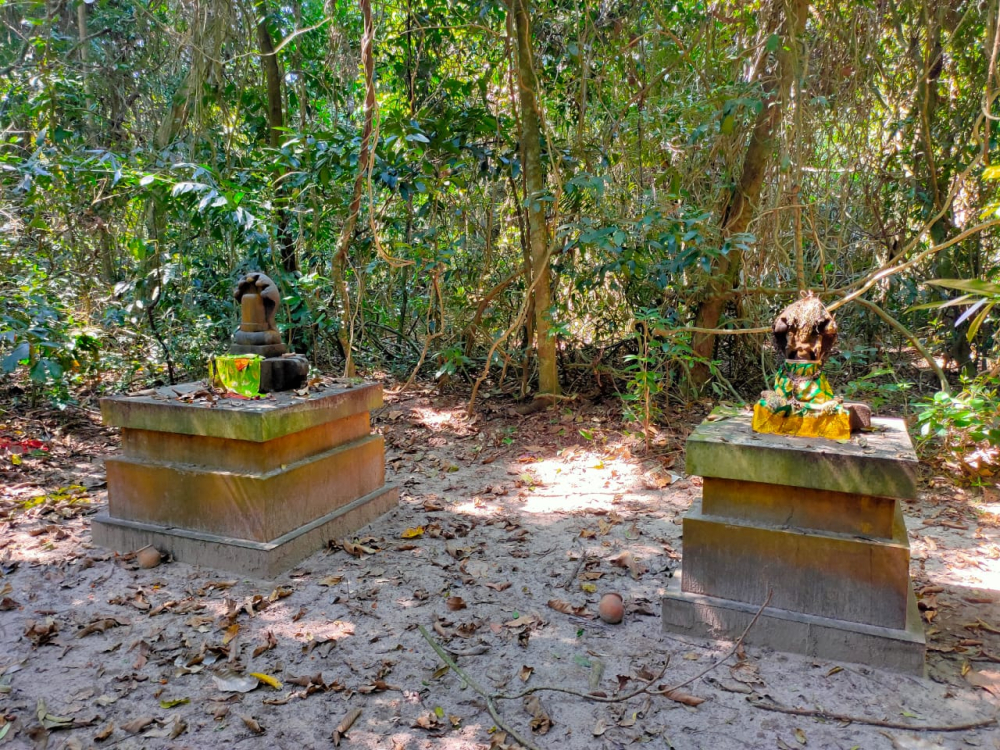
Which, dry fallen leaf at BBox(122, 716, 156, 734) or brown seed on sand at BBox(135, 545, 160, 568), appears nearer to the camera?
dry fallen leaf at BBox(122, 716, 156, 734)

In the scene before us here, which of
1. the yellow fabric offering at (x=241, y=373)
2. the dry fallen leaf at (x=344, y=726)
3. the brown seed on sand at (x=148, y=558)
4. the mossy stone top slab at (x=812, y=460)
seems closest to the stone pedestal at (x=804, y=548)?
the mossy stone top slab at (x=812, y=460)

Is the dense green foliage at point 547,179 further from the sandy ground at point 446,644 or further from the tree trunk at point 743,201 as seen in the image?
the sandy ground at point 446,644

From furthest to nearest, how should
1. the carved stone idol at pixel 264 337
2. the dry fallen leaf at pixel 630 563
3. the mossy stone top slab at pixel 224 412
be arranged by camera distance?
the carved stone idol at pixel 264 337
the dry fallen leaf at pixel 630 563
the mossy stone top slab at pixel 224 412

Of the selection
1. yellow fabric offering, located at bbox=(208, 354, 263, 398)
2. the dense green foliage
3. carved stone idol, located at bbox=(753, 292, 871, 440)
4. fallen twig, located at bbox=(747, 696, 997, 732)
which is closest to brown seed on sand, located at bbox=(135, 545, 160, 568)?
yellow fabric offering, located at bbox=(208, 354, 263, 398)

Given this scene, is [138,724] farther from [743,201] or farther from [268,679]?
[743,201]

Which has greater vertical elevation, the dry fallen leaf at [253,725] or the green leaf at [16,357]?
the green leaf at [16,357]

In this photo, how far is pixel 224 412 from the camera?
3502 mm

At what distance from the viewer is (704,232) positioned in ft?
18.3

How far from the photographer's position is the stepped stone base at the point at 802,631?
2.63 m

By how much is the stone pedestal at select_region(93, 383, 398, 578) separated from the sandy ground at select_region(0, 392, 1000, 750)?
15 cm

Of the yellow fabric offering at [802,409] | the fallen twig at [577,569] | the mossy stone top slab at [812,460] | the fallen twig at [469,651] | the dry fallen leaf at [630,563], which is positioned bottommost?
the fallen twig at [469,651]

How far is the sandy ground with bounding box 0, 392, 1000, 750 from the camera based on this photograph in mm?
2369

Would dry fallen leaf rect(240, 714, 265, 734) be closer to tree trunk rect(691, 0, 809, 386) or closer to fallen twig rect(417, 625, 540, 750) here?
fallen twig rect(417, 625, 540, 750)

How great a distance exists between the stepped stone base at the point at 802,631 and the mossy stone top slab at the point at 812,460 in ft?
1.80
